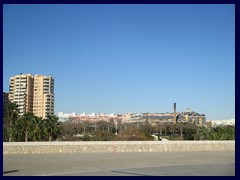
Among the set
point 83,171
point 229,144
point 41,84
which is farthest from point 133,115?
point 83,171

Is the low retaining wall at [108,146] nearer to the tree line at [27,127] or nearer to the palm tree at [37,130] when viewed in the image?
the tree line at [27,127]

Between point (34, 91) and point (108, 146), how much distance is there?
212 ft

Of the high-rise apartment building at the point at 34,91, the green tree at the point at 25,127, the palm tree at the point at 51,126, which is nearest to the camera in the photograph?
the green tree at the point at 25,127

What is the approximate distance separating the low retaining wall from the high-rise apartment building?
179ft

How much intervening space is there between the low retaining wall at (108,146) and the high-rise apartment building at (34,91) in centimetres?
5466

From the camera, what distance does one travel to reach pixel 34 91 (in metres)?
80.8

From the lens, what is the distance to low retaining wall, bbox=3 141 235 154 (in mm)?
17953

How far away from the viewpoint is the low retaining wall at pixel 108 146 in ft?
58.9

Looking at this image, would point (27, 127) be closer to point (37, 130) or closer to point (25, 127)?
point (25, 127)

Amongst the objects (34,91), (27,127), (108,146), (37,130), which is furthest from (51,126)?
(34,91)

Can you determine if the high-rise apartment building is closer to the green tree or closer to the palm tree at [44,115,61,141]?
the palm tree at [44,115,61,141]

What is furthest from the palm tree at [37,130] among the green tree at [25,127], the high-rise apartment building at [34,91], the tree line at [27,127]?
the high-rise apartment building at [34,91]

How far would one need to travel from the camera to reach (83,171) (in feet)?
35.7

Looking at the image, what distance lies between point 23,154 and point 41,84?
6530 cm
